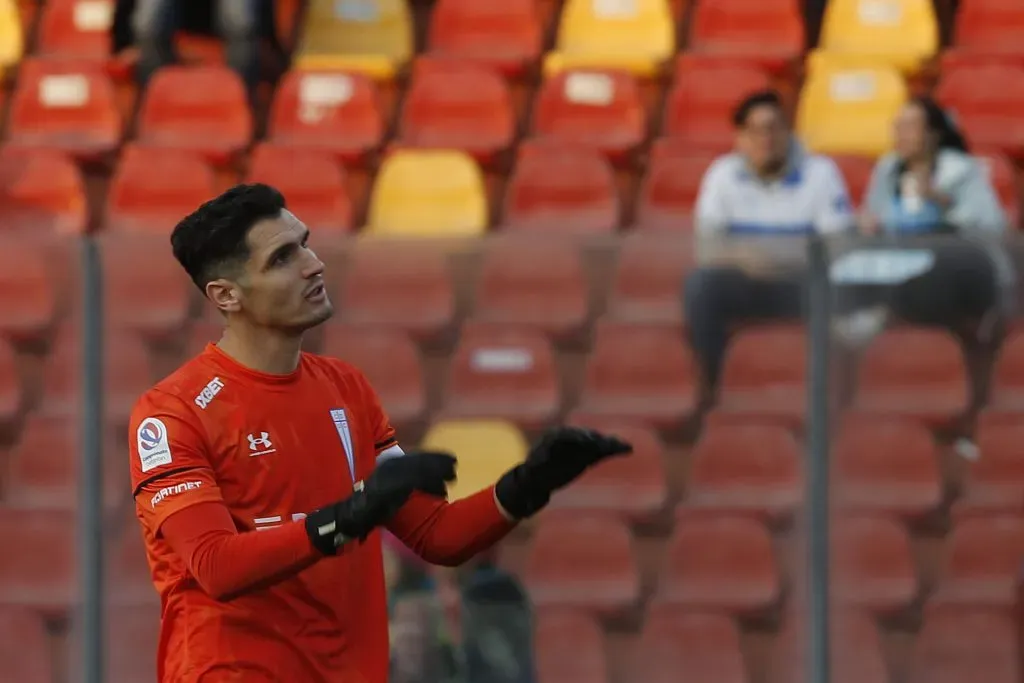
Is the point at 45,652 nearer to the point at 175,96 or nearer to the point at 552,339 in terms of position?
the point at 552,339

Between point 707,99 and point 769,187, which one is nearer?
point 769,187

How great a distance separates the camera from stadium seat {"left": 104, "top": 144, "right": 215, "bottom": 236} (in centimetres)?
823

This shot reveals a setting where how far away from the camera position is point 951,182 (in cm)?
704

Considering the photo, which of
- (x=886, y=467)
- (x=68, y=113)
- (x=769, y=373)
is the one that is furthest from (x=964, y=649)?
(x=68, y=113)

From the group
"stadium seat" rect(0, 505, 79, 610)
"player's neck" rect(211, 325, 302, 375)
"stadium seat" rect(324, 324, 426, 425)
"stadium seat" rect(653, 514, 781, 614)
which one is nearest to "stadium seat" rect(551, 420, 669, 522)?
"stadium seat" rect(653, 514, 781, 614)

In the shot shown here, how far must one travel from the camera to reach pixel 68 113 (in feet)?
29.3

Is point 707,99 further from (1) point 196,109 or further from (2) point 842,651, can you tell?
(2) point 842,651

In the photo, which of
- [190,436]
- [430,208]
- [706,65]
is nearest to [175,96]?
[430,208]

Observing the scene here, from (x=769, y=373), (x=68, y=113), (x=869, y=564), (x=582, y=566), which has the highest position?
(x=769, y=373)

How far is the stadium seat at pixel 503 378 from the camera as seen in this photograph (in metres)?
5.96

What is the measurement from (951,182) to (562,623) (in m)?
2.27

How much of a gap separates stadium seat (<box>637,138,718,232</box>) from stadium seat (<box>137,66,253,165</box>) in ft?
6.08

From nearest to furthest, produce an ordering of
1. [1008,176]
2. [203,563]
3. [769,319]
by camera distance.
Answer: [203,563]
[769,319]
[1008,176]

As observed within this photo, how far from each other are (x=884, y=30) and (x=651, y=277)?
11.6 ft
